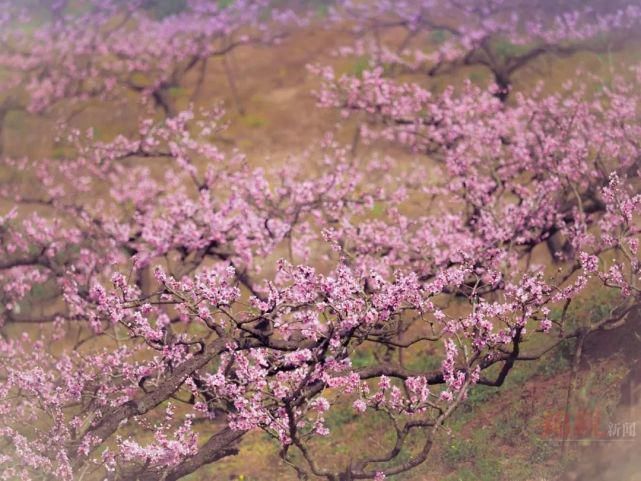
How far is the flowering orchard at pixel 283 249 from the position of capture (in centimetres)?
532

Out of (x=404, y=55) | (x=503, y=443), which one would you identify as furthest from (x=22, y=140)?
(x=503, y=443)

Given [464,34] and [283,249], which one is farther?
[464,34]

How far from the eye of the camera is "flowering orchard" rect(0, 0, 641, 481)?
17.5 feet

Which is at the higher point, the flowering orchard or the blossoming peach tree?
the blossoming peach tree

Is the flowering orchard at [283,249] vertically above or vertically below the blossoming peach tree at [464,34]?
below

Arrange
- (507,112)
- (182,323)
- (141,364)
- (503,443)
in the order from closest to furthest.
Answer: (503,443), (141,364), (182,323), (507,112)

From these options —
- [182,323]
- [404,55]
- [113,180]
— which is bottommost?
[182,323]

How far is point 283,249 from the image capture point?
741 centimetres

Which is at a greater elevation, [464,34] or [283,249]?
[464,34]

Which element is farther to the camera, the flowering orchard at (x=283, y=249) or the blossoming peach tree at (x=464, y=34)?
the blossoming peach tree at (x=464, y=34)

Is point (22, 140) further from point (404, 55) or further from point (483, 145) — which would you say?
point (483, 145)

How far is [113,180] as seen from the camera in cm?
809

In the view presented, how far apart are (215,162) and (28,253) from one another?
169cm

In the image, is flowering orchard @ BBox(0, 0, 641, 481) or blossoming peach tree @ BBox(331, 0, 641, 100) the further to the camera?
blossoming peach tree @ BBox(331, 0, 641, 100)
